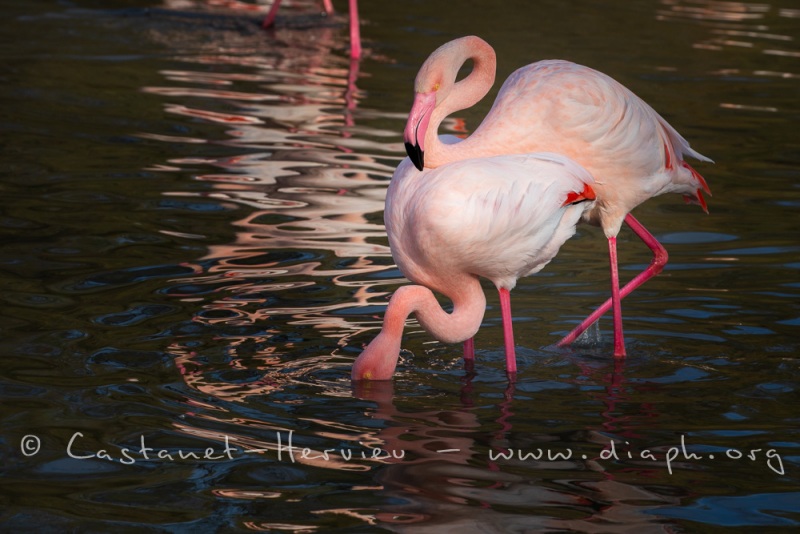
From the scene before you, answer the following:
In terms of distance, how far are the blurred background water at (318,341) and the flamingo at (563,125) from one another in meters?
0.61

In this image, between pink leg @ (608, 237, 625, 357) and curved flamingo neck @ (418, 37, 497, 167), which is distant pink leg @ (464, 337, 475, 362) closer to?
pink leg @ (608, 237, 625, 357)

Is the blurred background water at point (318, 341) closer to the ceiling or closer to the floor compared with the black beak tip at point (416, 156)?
closer to the floor

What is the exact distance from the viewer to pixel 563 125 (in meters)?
5.05

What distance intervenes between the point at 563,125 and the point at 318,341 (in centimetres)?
132

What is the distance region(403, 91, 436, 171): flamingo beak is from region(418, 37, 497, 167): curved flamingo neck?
0.30ft

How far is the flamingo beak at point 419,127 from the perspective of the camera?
449 cm

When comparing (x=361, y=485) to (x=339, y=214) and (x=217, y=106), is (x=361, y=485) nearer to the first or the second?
(x=339, y=214)

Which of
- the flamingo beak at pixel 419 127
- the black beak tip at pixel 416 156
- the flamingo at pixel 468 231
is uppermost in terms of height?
the flamingo beak at pixel 419 127

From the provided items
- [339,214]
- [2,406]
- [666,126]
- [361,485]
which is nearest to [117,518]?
[361,485]

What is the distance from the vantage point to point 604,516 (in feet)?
11.4

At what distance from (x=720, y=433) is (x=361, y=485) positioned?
4.20 ft

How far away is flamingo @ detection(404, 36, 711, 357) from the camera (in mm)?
4781

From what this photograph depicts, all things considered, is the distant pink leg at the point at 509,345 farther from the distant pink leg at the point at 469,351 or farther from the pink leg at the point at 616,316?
the pink leg at the point at 616,316

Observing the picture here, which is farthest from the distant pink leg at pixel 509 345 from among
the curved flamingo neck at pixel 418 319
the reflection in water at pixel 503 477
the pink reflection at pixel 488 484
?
the pink reflection at pixel 488 484
